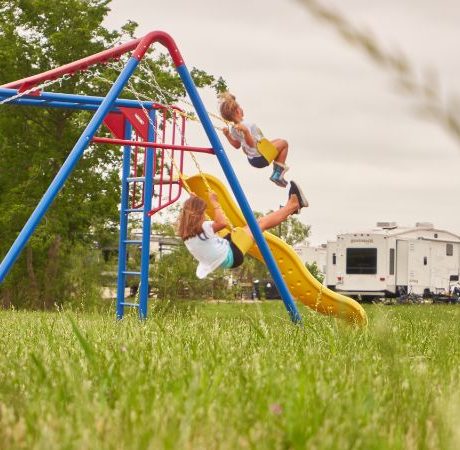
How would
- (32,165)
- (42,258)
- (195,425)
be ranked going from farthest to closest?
(42,258) → (32,165) → (195,425)

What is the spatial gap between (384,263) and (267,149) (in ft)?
69.3

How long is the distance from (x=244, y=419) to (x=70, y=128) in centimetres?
2449

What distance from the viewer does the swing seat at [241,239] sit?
9.25 meters

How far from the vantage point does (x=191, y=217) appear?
940 centimetres

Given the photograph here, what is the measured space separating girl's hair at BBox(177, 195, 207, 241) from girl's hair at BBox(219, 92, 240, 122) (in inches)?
59.8

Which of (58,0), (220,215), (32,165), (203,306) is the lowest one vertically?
(203,306)

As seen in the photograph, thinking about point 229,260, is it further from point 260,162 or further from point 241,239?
point 260,162

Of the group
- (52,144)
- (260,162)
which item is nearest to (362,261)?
(52,144)

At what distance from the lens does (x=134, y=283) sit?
1027 inches

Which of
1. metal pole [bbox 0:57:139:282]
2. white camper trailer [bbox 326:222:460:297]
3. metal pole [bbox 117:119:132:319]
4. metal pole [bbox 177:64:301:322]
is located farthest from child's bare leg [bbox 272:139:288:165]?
white camper trailer [bbox 326:222:460:297]

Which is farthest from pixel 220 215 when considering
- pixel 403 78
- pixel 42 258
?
pixel 42 258

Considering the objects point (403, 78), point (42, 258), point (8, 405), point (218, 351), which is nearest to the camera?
point (403, 78)

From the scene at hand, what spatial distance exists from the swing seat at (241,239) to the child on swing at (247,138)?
1.29 m

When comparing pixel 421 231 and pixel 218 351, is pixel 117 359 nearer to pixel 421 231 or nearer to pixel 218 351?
pixel 218 351
